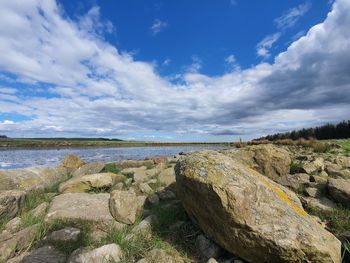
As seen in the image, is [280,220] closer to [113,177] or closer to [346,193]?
[346,193]

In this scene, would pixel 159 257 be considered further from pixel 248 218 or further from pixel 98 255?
pixel 248 218

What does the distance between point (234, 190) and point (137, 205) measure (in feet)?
10.1

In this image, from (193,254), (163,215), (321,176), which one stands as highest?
(321,176)

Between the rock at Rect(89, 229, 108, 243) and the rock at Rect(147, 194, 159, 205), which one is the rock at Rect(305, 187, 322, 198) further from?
the rock at Rect(89, 229, 108, 243)

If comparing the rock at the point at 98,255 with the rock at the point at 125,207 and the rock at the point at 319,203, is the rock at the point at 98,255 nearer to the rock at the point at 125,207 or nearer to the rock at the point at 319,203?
the rock at the point at 125,207

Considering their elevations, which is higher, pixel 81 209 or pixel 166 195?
pixel 166 195

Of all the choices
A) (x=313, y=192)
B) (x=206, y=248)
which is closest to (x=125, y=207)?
(x=206, y=248)

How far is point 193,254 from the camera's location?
5.49m

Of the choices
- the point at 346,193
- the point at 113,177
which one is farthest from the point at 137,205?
the point at 346,193

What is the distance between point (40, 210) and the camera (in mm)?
7008

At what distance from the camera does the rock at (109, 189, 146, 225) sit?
22.1 feet

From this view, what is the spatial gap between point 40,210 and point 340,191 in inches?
292

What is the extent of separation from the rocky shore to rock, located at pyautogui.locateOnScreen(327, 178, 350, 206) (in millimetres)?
23

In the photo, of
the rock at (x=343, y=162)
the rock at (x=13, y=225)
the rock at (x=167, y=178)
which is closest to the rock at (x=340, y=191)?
the rock at (x=167, y=178)
